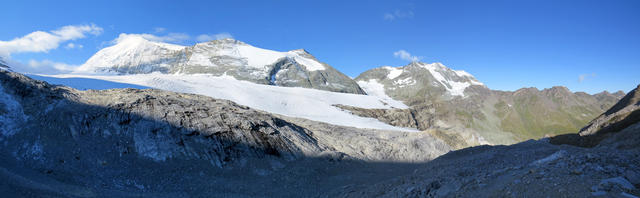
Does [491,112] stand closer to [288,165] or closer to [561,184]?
[288,165]

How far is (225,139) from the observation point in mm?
20953

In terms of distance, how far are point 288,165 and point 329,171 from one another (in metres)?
2.83

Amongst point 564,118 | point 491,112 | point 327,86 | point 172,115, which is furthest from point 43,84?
point 564,118

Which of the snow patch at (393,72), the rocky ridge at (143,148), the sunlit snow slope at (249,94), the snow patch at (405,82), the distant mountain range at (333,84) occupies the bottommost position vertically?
the rocky ridge at (143,148)

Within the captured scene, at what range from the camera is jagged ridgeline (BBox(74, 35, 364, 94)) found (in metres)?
89.3

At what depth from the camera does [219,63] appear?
90188mm

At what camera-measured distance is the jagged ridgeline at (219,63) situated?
89.3 meters

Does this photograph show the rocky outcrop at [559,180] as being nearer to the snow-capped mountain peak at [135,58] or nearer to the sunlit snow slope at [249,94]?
the sunlit snow slope at [249,94]

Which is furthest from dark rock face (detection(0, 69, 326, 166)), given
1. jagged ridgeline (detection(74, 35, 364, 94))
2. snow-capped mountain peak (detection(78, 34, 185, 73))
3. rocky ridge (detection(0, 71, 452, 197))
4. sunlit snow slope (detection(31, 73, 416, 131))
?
snow-capped mountain peak (detection(78, 34, 185, 73))

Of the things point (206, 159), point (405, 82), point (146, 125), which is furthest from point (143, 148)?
point (405, 82)

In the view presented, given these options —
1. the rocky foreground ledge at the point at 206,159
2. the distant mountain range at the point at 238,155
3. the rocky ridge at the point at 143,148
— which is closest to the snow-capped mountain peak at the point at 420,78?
the distant mountain range at the point at 238,155

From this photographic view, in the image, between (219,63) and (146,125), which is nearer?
(146,125)

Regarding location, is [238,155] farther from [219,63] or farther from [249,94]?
[219,63]

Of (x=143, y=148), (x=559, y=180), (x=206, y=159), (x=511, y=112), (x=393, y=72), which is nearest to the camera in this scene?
(x=559, y=180)
